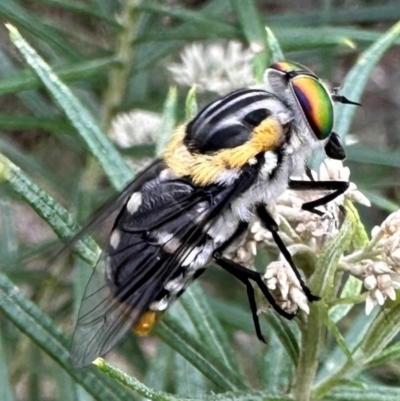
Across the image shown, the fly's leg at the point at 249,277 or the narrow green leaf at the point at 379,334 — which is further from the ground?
the fly's leg at the point at 249,277

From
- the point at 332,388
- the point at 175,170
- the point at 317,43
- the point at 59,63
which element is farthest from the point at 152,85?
the point at 332,388

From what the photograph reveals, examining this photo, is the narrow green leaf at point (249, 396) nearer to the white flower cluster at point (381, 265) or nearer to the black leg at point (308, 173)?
the white flower cluster at point (381, 265)

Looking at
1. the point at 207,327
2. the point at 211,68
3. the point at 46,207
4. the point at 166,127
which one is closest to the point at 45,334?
the point at 46,207

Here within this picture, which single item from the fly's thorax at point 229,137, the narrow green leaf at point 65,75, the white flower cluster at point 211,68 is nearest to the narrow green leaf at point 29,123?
the narrow green leaf at point 65,75

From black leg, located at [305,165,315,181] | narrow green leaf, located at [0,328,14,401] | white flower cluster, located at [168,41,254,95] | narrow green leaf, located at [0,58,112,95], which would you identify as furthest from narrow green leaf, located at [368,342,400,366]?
white flower cluster, located at [168,41,254,95]

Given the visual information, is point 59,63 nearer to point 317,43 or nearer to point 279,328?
point 317,43

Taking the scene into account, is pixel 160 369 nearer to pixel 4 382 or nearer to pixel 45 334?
pixel 4 382
